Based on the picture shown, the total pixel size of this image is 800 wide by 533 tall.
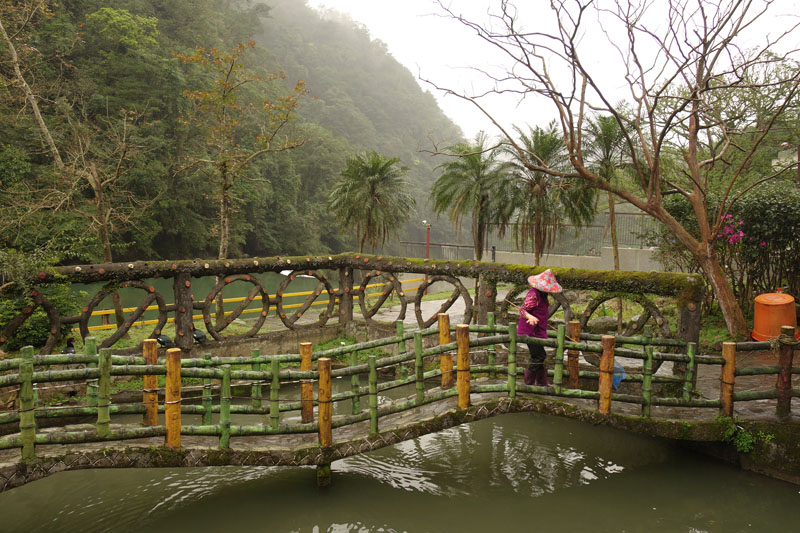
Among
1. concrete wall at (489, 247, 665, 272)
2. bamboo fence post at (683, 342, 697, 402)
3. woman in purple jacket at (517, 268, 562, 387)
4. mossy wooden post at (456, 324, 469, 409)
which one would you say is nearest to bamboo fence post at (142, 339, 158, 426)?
mossy wooden post at (456, 324, 469, 409)

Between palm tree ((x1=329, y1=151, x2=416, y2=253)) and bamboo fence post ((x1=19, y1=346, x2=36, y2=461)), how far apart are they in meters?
13.6

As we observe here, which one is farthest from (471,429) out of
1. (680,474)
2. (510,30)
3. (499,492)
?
(510,30)

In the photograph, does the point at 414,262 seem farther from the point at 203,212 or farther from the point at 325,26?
the point at 325,26

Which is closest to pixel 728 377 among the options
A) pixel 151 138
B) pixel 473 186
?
pixel 473 186

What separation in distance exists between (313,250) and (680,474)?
32.4 meters

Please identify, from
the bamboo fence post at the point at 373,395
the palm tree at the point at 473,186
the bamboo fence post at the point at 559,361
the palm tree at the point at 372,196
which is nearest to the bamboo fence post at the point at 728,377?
the bamboo fence post at the point at 559,361

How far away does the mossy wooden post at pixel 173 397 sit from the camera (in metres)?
5.05

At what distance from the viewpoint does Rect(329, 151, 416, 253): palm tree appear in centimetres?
1828

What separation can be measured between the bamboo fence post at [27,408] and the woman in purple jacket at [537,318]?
16.3 ft

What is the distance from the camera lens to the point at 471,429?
796 cm

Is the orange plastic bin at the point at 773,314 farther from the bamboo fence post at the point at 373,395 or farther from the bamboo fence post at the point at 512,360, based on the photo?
the bamboo fence post at the point at 373,395

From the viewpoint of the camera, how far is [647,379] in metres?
6.04

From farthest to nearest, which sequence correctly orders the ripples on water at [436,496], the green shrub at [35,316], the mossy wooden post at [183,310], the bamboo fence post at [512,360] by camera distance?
the mossy wooden post at [183,310], the green shrub at [35,316], the bamboo fence post at [512,360], the ripples on water at [436,496]

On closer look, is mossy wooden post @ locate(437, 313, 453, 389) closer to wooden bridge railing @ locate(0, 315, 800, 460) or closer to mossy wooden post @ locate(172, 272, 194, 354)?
wooden bridge railing @ locate(0, 315, 800, 460)
